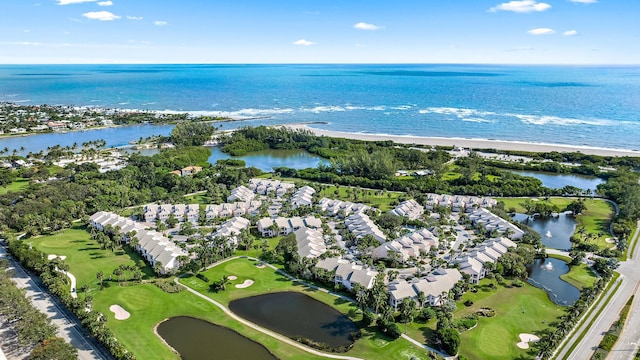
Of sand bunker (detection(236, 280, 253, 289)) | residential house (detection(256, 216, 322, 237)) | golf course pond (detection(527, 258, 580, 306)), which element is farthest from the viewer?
residential house (detection(256, 216, 322, 237))

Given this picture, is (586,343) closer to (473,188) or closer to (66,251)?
(473,188)

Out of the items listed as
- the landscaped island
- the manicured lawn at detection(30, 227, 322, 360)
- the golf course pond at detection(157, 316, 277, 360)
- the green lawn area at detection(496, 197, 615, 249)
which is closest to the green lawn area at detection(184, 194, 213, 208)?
the landscaped island

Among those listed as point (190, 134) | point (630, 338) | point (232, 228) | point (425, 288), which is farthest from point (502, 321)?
point (190, 134)

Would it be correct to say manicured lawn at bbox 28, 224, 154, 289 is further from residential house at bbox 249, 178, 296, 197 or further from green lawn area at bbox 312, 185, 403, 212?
green lawn area at bbox 312, 185, 403, 212

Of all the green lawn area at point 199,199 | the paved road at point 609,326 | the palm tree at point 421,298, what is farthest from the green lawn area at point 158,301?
the green lawn area at point 199,199

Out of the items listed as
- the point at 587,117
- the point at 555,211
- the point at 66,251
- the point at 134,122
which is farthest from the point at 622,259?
the point at 134,122

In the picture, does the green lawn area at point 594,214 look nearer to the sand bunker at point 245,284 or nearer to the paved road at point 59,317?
the sand bunker at point 245,284

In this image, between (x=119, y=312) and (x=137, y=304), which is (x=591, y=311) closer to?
(x=137, y=304)
